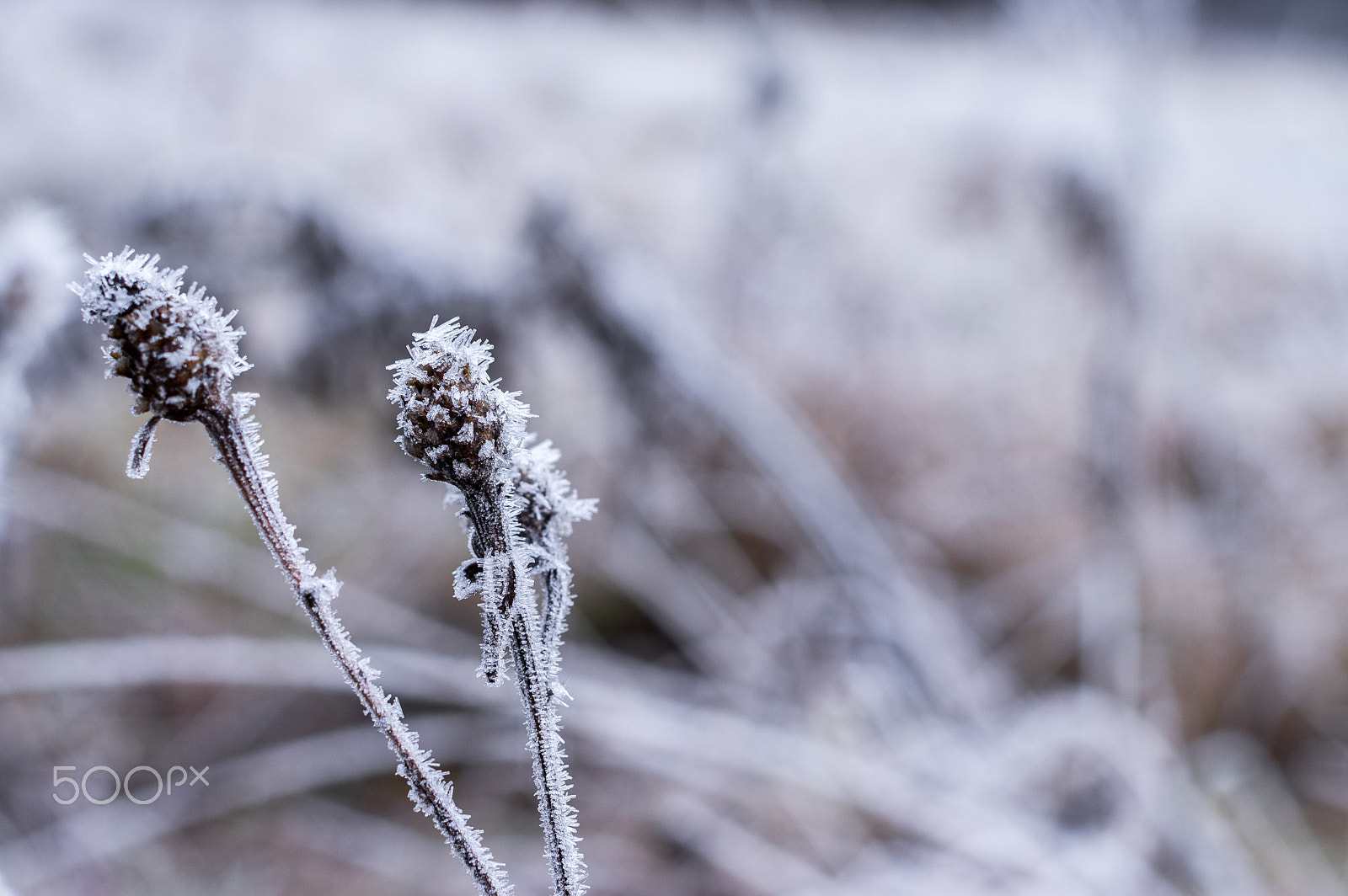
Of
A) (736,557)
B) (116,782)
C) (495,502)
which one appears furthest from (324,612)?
(736,557)

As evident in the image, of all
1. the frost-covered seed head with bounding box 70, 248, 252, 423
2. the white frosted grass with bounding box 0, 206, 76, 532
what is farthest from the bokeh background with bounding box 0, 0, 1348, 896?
the frost-covered seed head with bounding box 70, 248, 252, 423

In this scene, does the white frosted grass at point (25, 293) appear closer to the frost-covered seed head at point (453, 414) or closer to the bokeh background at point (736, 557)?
the bokeh background at point (736, 557)

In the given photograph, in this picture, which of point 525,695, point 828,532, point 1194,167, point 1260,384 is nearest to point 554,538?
point 525,695

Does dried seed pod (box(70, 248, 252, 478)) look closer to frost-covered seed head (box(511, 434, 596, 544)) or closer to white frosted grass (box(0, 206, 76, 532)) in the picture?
frost-covered seed head (box(511, 434, 596, 544))

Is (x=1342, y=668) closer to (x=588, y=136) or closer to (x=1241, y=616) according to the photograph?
(x=1241, y=616)

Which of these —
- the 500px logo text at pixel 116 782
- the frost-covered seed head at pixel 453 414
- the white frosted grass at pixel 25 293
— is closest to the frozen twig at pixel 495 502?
the frost-covered seed head at pixel 453 414

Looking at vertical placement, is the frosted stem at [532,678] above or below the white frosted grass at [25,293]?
below
